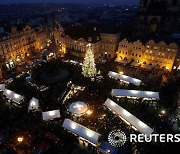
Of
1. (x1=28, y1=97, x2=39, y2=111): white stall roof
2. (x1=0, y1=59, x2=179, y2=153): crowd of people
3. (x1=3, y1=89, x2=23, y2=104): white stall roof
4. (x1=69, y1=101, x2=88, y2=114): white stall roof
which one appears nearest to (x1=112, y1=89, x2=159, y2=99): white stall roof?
(x1=0, y1=59, x2=179, y2=153): crowd of people

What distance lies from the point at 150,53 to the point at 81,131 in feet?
127

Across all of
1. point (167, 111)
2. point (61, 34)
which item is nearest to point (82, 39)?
point (61, 34)

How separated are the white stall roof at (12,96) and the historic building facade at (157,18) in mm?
51366

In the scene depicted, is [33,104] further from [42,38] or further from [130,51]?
[42,38]

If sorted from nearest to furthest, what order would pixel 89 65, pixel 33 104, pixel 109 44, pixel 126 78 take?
pixel 33 104, pixel 89 65, pixel 126 78, pixel 109 44

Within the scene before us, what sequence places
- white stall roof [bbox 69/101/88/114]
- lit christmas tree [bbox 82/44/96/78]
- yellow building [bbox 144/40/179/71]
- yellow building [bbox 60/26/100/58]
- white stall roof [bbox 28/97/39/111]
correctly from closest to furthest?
white stall roof [bbox 69/101/88/114] < white stall roof [bbox 28/97/39/111] < lit christmas tree [bbox 82/44/96/78] < yellow building [bbox 144/40/179/71] < yellow building [bbox 60/26/100/58]

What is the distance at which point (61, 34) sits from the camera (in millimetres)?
68000

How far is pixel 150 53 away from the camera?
5459 cm

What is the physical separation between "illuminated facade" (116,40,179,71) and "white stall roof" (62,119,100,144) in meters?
36.7

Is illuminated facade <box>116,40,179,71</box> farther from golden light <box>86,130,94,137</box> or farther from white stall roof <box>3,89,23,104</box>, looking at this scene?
white stall roof <box>3,89,23,104</box>

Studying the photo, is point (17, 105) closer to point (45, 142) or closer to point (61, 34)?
point (45, 142)

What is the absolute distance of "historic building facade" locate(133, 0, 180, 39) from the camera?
6662 centimetres

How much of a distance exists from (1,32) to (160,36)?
5814 centimetres

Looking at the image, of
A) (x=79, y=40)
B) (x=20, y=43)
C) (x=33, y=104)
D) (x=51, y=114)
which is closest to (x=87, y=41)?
(x=79, y=40)
